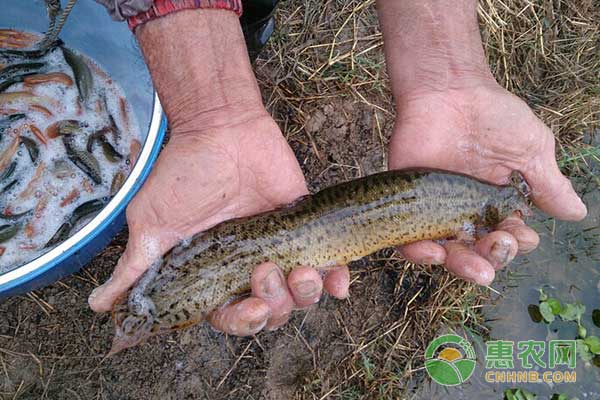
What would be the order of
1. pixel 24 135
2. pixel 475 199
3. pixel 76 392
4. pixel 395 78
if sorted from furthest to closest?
pixel 24 135, pixel 76 392, pixel 395 78, pixel 475 199

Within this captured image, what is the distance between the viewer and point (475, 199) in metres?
2.86

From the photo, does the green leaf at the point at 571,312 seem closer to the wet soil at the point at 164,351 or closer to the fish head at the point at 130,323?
the wet soil at the point at 164,351

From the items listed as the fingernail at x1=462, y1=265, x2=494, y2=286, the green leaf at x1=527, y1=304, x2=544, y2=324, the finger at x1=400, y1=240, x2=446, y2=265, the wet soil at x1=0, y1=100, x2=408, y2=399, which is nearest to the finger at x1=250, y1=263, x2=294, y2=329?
the finger at x1=400, y1=240, x2=446, y2=265

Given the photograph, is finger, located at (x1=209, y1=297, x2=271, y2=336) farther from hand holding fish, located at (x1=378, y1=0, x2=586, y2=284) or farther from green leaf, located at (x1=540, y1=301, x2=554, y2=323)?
green leaf, located at (x1=540, y1=301, x2=554, y2=323)

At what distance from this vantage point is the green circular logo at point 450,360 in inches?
149

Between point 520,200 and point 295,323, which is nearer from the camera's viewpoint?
point 520,200

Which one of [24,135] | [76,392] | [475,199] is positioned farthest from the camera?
[24,135]

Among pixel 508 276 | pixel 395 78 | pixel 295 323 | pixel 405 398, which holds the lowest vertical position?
pixel 405 398

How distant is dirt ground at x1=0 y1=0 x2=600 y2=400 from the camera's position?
139 inches

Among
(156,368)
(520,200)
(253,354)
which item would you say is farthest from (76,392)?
(520,200)

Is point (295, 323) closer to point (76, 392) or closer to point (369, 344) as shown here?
point (369, 344)

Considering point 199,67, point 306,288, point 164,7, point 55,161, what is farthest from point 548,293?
point 55,161

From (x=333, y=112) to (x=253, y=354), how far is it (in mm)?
1900

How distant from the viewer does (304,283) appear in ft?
7.84
